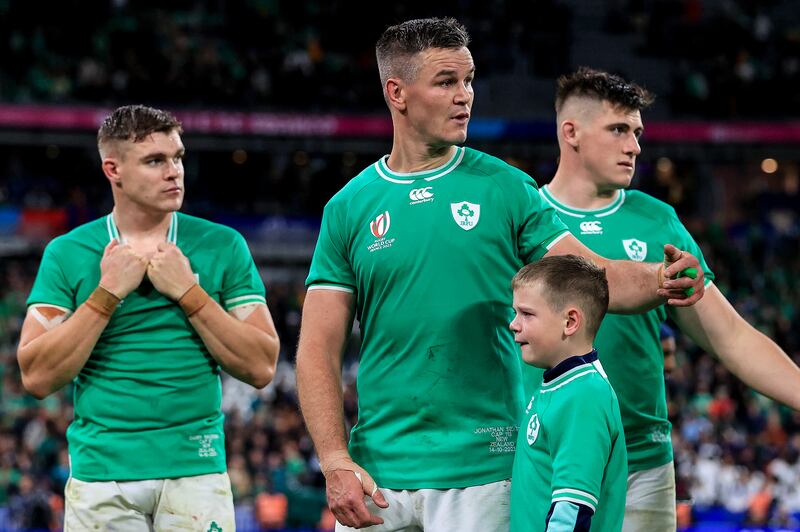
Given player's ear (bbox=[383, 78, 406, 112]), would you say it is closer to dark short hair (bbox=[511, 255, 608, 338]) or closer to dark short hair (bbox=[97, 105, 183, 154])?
dark short hair (bbox=[511, 255, 608, 338])

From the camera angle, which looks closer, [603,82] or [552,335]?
[552,335]

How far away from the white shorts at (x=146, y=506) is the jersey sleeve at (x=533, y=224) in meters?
1.66

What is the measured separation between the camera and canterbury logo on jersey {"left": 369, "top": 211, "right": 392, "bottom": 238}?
3.71 metres

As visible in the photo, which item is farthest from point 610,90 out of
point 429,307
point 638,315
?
point 429,307

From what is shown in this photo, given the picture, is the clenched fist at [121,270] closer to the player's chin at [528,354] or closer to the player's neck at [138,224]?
the player's neck at [138,224]

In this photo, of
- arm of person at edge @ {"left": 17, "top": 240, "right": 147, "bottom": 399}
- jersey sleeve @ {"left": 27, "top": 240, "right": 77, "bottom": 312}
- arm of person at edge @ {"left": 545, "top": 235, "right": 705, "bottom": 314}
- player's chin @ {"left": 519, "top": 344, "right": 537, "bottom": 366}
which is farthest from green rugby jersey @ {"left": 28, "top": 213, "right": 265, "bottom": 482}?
arm of person at edge @ {"left": 545, "top": 235, "right": 705, "bottom": 314}

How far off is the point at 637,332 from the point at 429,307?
56.4 inches

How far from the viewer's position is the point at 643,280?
3547 millimetres

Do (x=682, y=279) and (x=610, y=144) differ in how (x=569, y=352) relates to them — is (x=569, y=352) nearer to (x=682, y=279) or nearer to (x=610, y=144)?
(x=682, y=279)

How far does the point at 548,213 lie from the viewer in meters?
3.74

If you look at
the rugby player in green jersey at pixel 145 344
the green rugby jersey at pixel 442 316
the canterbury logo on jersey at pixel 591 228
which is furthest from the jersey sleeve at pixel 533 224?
the rugby player in green jersey at pixel 145 344

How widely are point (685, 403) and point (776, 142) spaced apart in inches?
378

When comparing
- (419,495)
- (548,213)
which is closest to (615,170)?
(548,213)

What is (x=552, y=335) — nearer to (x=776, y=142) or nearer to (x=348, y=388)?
(x=348, y=388)
